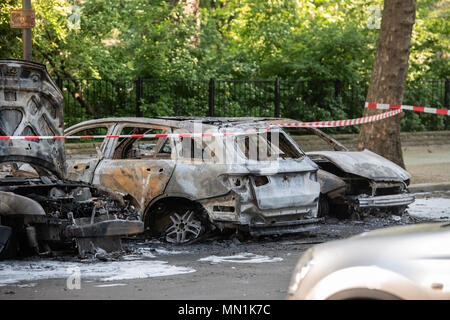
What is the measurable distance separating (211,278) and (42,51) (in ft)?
44.3

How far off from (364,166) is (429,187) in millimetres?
5122

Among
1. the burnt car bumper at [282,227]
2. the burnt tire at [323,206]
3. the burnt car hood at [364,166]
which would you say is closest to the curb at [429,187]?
the burnt car hood at [364,166]

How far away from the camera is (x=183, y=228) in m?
9.91

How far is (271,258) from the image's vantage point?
29.8 feet

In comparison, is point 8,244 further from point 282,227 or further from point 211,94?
point 211,94

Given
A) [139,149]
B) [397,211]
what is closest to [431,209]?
[397,211]

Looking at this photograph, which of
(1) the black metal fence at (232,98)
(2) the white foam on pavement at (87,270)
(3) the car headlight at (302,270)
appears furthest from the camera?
(1) the black metal fence at (232,98)

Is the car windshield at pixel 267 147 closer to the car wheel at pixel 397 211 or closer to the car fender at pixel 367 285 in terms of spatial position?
the car wheel at pixel 397 211

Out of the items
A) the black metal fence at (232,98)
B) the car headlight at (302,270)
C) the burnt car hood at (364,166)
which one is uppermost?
the black metal fence at (232,98)

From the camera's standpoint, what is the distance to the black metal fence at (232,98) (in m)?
21.0

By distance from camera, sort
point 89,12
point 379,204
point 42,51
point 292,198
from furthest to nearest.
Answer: point 89,12 → point 42,51 → point 379,204 → point 292,198
